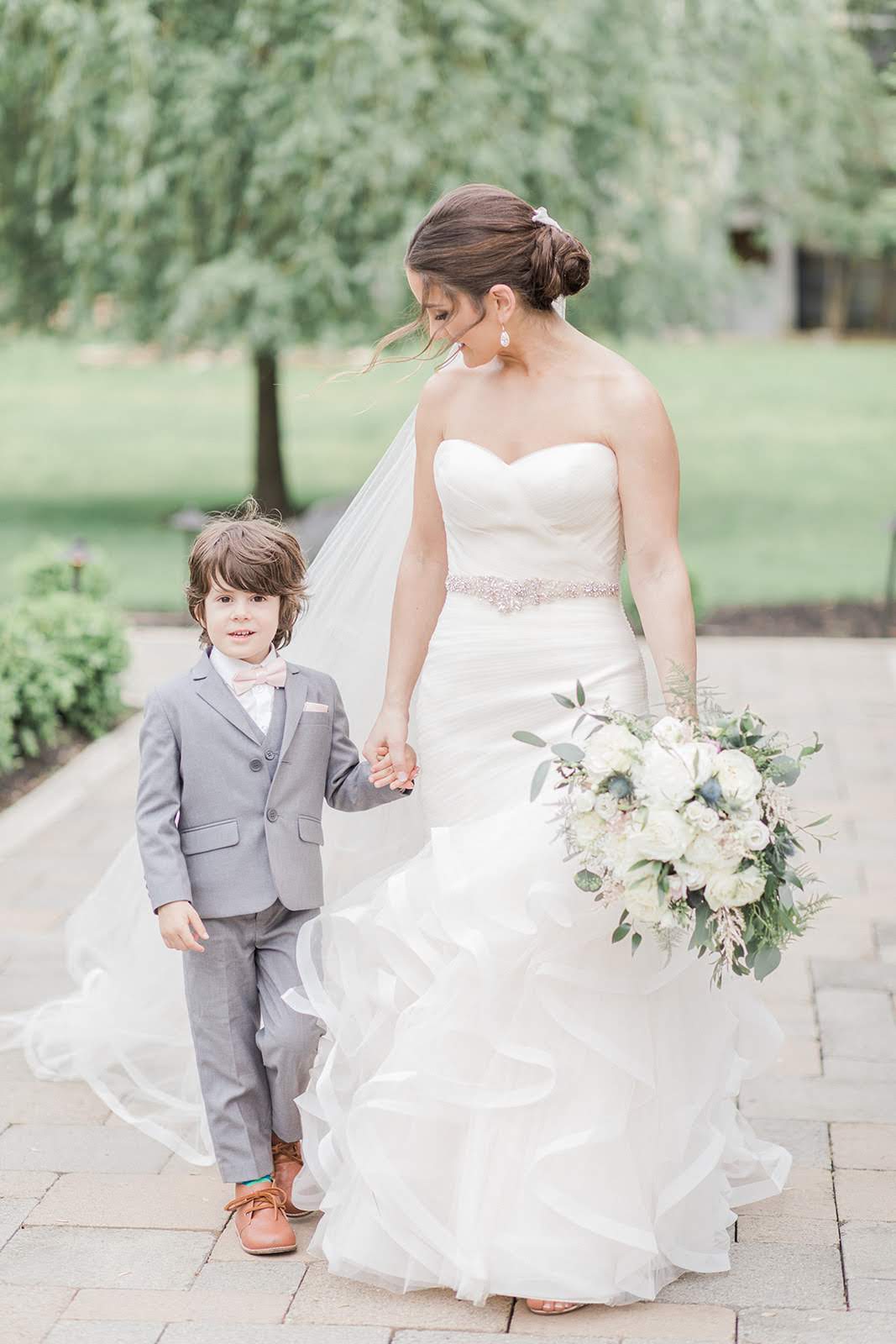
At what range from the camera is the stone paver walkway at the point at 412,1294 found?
10.3 feet

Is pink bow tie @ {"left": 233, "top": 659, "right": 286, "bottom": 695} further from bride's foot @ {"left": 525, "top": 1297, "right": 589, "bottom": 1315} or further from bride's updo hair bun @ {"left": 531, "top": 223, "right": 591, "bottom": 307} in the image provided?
bride's foot @ {"left": 525, "top": 1297, "right": 589, "bottom": 1315}

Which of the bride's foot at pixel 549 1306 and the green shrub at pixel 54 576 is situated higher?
the bride's foot at pixel 549 1306

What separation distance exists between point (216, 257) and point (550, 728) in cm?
1153

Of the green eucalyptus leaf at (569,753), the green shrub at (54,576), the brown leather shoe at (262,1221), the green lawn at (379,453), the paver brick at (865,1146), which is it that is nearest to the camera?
the green eucalyptus leaf at (569,753)

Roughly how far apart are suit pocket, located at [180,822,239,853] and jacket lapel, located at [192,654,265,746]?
0.61ft

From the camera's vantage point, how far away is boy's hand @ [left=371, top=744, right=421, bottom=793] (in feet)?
11.6

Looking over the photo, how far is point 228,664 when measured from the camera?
11.6 ft

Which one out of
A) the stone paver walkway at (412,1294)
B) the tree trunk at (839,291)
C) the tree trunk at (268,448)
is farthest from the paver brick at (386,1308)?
the tree trunk at (839,291)

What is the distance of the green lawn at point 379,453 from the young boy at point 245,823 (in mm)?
5680

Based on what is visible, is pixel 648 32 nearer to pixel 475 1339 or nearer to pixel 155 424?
pixel 475 1339

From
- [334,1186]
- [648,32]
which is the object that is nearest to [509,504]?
[334,1186]

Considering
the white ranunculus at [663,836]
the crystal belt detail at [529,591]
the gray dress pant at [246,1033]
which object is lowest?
the gray dress pant at [246,1033]

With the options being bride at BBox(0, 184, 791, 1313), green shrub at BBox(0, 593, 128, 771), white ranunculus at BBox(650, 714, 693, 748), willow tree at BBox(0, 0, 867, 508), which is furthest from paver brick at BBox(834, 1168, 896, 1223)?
willow tree at BBox(0, 0, 867, 508)

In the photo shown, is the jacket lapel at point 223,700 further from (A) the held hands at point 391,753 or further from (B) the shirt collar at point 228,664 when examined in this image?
(A) the held hands at point 391,753
